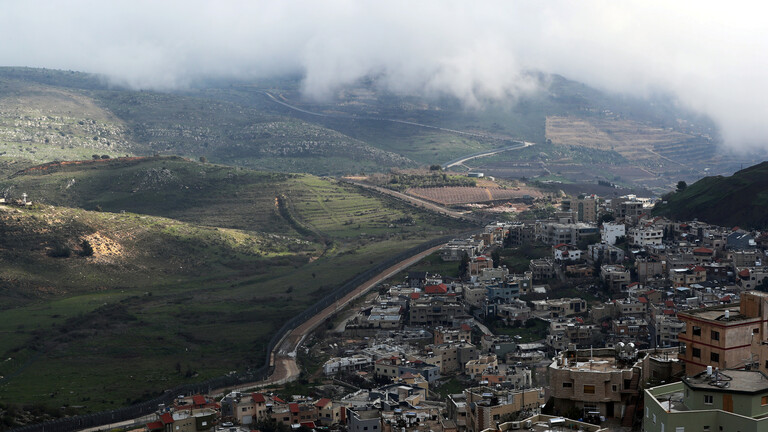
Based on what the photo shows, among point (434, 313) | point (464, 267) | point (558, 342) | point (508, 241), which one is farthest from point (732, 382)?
point (508, 241)

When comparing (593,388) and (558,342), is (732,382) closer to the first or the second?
(593,388)

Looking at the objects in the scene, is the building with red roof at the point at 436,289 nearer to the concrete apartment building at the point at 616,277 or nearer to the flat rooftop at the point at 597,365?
the concrete apartment building at the point at 616,277

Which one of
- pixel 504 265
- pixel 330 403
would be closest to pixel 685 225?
pixel 504 265

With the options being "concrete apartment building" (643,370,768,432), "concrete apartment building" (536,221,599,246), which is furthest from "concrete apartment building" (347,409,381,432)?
"concrete apartment building" (536,221,599,246)

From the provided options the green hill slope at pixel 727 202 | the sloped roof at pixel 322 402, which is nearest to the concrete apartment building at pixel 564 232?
the green hill slope at pixel 727 202

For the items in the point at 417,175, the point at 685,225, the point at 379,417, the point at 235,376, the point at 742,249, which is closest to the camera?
the point at 379,417

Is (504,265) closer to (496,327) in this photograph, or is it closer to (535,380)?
(496,327)

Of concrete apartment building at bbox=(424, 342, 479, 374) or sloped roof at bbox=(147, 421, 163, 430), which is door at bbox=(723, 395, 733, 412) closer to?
sloped roof at bbox=(147, 421, 163, 430)
